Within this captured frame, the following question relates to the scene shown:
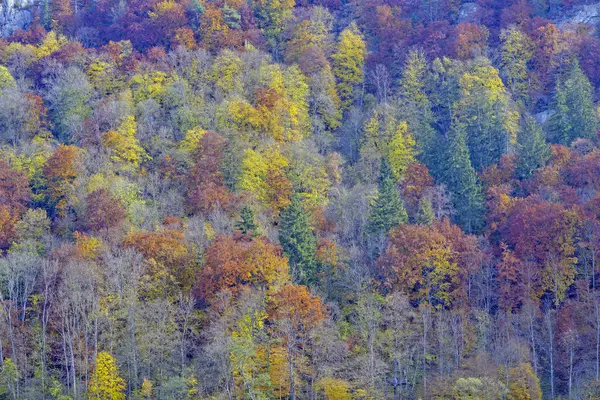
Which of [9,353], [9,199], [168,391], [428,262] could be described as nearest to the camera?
[168,391]

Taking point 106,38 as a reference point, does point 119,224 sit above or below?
below

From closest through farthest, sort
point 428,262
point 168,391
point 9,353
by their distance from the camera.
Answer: point 168,391
point 9,353
point 428,262

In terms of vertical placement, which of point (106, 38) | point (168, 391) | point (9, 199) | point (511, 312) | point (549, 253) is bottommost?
point (168, 391)

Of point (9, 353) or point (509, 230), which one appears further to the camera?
point (509, 230)

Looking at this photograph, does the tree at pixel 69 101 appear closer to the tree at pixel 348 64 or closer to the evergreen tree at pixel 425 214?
the tree at pixel 348 64

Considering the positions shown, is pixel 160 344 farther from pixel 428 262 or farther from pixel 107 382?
pixel 428 262

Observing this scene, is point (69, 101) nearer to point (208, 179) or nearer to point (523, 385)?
point (208, 179)

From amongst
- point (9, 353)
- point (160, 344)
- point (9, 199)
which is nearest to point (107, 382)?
point (160, 344)
